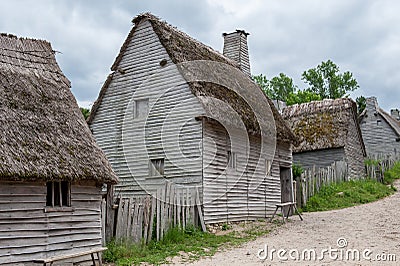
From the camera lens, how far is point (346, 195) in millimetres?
24734

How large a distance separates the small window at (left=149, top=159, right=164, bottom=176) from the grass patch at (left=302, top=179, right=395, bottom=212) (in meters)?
8.79

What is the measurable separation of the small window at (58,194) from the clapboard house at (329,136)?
19.7m

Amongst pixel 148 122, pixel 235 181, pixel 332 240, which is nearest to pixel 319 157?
pixel 235 181

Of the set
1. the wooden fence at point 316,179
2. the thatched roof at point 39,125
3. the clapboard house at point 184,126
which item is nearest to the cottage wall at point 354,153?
the wooden fence at point 316,179

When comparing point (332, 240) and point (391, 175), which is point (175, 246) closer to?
point (332, 240)

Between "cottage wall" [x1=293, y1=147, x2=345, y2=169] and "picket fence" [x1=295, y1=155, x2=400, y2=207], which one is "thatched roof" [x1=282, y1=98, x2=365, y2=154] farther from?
"picket fence" [x1=295, y1=155, x2=400, y2=207]

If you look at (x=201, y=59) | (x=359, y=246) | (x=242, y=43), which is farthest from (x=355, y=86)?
(x=359, y=246)

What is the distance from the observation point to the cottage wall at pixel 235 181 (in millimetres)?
17094

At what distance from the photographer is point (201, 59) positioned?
19.6m

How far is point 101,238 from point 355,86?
54.7 meters

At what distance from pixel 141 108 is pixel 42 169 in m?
8.70

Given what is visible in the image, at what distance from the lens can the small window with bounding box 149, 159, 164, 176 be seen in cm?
1791

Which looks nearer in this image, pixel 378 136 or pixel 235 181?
pixel 235 181

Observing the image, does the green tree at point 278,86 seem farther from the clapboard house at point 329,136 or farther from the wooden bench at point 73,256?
the wooden bench at point 73,256
